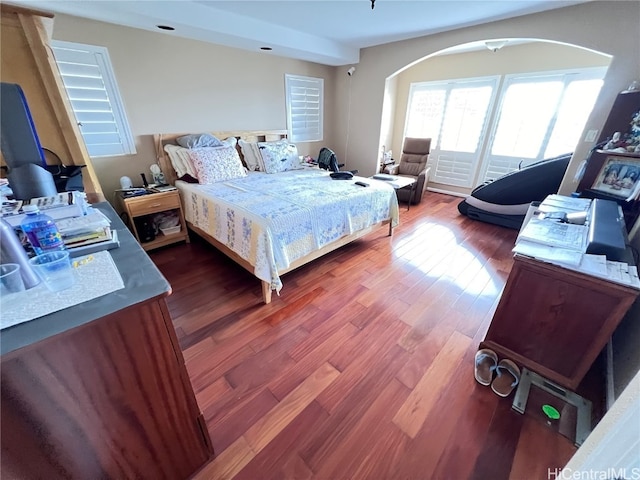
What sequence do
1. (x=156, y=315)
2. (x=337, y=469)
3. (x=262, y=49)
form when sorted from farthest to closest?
(x=262, y=49)
(x=337, y=469)
(x=156, y=315)

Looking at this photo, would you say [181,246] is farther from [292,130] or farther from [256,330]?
[292,130]

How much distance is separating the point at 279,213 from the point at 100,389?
1.45 metres

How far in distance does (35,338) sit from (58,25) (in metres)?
3.07

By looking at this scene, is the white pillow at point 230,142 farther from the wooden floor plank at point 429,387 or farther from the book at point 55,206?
the wooden floor plank at point 429,387

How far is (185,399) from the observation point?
0.90 m

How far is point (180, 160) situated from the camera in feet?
9.41

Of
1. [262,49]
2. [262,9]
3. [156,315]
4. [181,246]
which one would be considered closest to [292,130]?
[262,49]

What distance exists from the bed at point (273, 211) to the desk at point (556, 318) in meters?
1.39

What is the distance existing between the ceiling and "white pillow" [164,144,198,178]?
1.10 m

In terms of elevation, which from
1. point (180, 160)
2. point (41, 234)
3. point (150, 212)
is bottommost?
point (150, 212)

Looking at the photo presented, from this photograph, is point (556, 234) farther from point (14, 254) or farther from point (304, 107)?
point (304, 107)

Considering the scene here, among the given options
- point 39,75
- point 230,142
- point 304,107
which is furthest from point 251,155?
point 39,75

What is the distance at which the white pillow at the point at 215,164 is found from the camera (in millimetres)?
2766

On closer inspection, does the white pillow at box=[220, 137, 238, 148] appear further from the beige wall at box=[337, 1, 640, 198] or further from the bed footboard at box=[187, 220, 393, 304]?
the beige wall at box=[337, 1, 640, 198]
